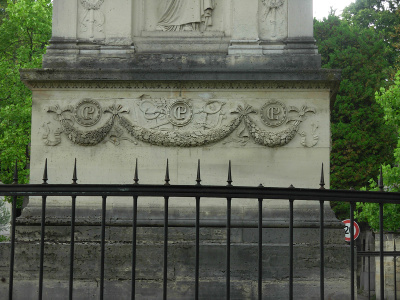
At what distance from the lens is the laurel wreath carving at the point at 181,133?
10125 mm

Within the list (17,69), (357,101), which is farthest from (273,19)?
(357,101)

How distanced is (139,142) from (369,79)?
91.0ft

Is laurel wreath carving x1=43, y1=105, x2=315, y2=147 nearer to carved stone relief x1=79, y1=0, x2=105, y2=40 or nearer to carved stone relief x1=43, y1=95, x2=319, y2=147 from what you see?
carved stone relief x1=43, y1=95, x2=319, y2=147

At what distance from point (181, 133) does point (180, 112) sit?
32 centimetres

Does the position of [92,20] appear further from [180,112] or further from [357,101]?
[357,101]

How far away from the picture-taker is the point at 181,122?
10219 mm

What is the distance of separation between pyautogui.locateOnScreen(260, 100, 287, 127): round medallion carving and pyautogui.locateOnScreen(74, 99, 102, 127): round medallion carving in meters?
2.42

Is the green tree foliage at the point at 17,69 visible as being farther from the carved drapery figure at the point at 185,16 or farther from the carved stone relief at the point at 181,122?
the carved drapery figure at the point at 185,16

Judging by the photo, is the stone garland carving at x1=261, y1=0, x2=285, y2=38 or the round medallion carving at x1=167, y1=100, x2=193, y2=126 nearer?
the round medallion carving at x1=167, y1=100, x2=193, y2=126

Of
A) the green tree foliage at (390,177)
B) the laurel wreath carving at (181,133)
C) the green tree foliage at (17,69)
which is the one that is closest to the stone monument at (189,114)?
the laurel wreath carving at (181,133)

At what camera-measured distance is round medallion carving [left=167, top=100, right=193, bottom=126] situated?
10227 mm

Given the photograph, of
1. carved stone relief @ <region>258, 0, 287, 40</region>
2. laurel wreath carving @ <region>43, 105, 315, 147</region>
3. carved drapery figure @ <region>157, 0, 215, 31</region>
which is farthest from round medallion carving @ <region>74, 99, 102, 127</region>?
carved stone relief @ <region>258, 0, 287, 40</region>

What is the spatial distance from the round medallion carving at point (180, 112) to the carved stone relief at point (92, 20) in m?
1.58

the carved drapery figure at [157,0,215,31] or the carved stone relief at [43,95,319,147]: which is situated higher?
the carved drapery figure at [157,0,215,31]
